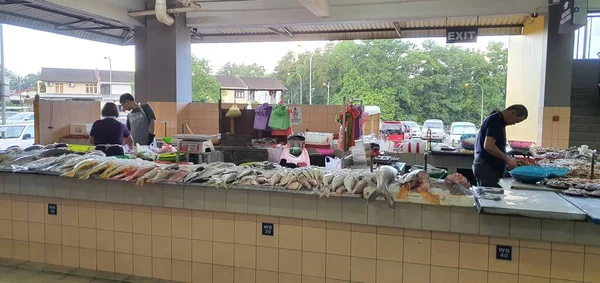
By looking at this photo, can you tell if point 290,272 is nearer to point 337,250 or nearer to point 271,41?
point 337,250

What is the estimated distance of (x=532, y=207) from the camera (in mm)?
2658

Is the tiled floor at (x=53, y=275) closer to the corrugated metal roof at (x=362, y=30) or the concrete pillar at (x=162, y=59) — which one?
the concrete pillar at (x=162, y=59)

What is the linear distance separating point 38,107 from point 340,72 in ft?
75.7

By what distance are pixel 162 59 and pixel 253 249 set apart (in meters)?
7.41

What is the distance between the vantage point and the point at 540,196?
122 inches

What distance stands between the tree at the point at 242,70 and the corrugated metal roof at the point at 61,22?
2018cm

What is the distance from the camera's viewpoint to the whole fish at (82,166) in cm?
362

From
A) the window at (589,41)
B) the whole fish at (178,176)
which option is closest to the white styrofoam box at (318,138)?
the whole fish at (178,176)

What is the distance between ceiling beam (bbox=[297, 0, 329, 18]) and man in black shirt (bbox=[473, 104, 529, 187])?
13.9ft

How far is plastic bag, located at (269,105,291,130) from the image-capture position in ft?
21.6

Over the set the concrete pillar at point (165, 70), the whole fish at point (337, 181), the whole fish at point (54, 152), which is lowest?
the whole fish at point (337, 181)

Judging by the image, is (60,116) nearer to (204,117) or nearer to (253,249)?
(204,117)

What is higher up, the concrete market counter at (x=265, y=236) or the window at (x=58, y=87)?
the window at (x=58, y=87)

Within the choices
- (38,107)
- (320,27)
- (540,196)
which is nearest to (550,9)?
(320,27)
